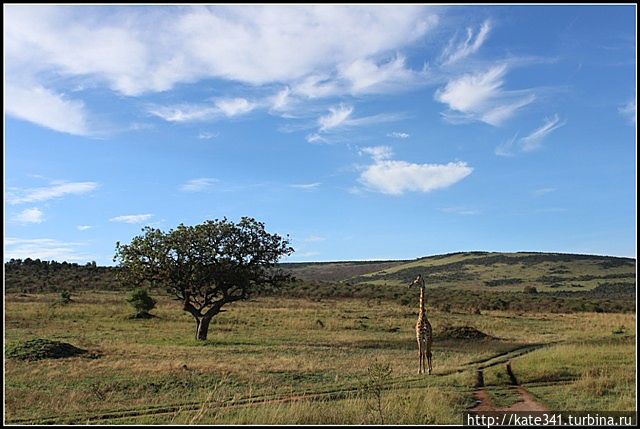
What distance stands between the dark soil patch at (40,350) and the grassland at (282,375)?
750 mm

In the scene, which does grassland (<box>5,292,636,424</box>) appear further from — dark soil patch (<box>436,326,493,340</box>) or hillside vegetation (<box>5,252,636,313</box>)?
hillside vegetation (<box>5,252,636,313</box>)

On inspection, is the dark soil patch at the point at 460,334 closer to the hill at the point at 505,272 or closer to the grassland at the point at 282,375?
the grassland at the point at 282,375

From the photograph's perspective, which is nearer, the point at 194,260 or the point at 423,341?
the point at 423,341

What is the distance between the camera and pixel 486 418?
10.7 m

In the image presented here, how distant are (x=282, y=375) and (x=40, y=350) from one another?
32.9ft

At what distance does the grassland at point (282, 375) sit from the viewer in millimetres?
11656

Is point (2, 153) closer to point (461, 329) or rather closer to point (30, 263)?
point (461, 329)

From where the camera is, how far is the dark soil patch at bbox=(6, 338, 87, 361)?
71.9ft

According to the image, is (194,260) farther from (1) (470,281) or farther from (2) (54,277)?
(1) (470,281)

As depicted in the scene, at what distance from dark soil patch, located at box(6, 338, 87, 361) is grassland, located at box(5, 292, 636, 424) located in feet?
2.46

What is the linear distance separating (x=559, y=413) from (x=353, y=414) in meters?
3.76

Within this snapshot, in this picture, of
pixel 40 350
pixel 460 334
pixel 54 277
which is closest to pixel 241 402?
pixel 40 350

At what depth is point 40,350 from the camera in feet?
73.1

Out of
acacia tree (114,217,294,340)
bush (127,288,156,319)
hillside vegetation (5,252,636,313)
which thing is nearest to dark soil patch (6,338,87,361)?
acacia tree (114,217,294,340)
